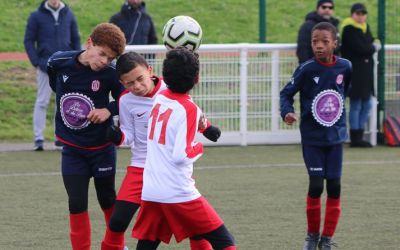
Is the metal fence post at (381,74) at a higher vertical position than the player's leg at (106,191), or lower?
higher

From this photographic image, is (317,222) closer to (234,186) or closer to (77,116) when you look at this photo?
(77,116)

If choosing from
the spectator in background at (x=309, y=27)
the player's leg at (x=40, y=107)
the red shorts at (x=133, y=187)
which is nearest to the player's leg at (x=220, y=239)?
the red shorts at (x=133, y=187)

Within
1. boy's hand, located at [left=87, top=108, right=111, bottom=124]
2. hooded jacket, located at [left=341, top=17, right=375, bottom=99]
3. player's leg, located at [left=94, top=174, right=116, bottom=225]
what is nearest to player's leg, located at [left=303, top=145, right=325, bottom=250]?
player's leg, located at [left=94, top=174, right=116, bottom=225]

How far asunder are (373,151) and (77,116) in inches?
293

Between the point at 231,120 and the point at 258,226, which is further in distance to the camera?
the point at 231,120

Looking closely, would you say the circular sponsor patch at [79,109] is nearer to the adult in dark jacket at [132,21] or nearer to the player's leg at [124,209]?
the player's leg at [124,209]

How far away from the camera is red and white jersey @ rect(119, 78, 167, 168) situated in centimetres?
692

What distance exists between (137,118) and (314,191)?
1768 mm

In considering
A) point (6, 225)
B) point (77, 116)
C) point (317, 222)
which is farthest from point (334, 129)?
point (6, 225)

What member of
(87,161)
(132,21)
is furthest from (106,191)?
Result: (132,21)

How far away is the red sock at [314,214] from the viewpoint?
26.5ft

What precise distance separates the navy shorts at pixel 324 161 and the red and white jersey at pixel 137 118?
1.62 meters

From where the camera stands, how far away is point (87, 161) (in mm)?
7324

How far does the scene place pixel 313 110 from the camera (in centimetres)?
809
